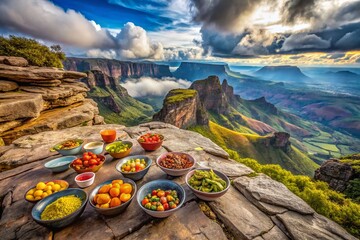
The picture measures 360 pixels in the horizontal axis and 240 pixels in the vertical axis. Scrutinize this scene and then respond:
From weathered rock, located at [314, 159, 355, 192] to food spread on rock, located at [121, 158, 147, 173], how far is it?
18052 millimetres

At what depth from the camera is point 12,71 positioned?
11312 millimetres

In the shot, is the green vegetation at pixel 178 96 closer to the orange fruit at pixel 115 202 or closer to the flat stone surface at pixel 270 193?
the flat stone surface at pixel 270 193

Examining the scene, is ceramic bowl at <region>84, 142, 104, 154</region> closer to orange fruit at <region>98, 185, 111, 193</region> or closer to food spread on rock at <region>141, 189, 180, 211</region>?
orange fruit at <region>98, 185, 111, 193</region>

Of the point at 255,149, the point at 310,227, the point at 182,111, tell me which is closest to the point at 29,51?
the point at 310,227

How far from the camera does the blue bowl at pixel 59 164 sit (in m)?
5.97

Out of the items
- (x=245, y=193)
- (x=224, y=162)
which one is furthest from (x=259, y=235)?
(x=224, y=162)

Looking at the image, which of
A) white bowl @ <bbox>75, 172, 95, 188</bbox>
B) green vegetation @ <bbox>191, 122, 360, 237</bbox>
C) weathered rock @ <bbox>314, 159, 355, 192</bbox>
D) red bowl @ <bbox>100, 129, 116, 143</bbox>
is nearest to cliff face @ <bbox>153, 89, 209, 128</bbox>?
Answer: weathered rock @ <bbox>314, 159, 355, 192</bbox>

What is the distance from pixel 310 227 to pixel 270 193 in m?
1.25

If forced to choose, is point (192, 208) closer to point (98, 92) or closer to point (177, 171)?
point (177, 171)

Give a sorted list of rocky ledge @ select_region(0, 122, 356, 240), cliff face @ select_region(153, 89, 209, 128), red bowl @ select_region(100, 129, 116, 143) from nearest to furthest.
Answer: rocky ledge @ select_region(0, 122, 356, 240) < red bowl @ select_region(100, 129, 116, 143) < cliff face @ select_region(153, 89, 209, 128)

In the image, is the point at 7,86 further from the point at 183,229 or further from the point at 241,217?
the point at 241,217

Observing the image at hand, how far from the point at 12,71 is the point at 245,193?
16.2 m

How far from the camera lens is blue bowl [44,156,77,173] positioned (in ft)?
19.6

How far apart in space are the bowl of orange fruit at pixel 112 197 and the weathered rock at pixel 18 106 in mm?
9731
